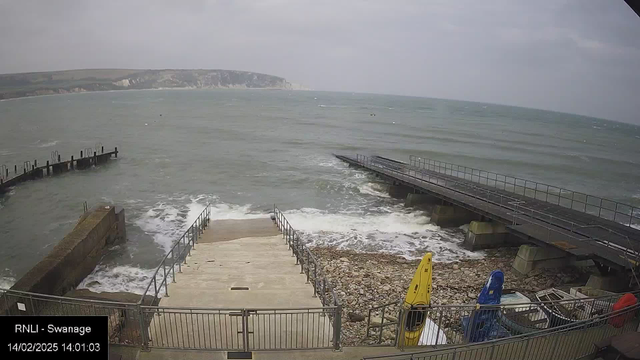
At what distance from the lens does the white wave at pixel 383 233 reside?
20.6 m

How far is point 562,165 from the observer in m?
52.5

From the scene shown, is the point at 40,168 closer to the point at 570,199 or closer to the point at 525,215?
the point at 525,215

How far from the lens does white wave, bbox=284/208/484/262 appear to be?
2059cm

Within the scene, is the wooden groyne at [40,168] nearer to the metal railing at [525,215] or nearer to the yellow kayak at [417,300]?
the metal railing at [525,215]

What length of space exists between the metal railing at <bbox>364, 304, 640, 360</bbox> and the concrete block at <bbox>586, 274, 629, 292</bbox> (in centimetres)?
659

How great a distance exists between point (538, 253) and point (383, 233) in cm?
848

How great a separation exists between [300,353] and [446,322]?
6.70 m

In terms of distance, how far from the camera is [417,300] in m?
8.11

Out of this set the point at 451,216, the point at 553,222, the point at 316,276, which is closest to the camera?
the point at 316,276

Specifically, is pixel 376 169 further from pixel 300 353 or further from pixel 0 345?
pixel 0 345

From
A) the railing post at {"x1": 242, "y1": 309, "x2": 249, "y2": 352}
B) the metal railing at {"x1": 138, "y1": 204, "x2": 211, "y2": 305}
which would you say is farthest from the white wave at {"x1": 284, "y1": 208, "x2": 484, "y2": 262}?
the railing post at {"x1": 242, "y1": 309, "x2": 249, "y2": 352}

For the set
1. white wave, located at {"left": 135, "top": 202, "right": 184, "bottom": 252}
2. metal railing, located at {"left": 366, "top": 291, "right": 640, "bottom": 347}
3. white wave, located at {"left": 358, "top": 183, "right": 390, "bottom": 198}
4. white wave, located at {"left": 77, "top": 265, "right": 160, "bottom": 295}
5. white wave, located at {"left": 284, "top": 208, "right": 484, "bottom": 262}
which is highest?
metal railing, located at {"left": 366, "top": 291, "right": 640, "bottom": 347}

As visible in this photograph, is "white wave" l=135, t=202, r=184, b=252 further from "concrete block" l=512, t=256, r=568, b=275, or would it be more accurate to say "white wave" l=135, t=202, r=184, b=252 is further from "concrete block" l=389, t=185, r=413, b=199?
"concrete block" l=512, t=256, r=568, b=275

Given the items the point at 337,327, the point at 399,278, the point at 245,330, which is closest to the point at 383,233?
the point at 399,278
